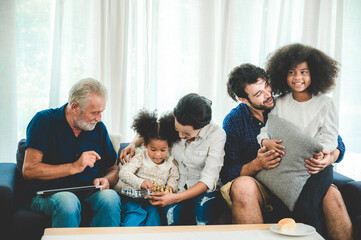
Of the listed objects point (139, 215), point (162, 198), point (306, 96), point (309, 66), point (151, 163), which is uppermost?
point (309, 66)

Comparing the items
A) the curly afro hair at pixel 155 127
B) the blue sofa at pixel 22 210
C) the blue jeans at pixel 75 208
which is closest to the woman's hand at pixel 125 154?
the curly afro hair at pixel 155 127

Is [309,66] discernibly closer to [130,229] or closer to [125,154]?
[125,154]

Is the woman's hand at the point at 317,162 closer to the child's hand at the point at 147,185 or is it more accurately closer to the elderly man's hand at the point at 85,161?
the child's hand at the point at 147,185

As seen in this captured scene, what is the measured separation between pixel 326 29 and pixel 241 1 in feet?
2.56

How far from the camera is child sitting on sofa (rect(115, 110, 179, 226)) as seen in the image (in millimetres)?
2145

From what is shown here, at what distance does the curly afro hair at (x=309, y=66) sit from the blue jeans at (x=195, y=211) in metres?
0.81

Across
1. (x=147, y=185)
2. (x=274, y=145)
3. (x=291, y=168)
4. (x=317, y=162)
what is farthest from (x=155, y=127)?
(x=317, y=162)

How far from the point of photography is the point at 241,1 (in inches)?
121

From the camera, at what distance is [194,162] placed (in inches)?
86.2

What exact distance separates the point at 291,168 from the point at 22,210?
1443 mm

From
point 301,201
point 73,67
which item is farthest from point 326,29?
point 73,67

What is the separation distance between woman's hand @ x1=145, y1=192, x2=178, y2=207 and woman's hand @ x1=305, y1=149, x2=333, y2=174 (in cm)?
74

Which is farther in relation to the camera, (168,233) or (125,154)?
(125,154)

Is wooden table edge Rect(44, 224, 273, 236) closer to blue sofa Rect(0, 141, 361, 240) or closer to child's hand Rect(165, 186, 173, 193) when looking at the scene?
blue sofa Rect(0, 141, 361, 240)
